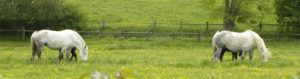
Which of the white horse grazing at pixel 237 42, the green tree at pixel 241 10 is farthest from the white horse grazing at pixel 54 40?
the green tree at pixel 241 10

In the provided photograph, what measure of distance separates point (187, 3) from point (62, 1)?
990 inches

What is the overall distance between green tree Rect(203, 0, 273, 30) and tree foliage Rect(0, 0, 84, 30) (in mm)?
13863

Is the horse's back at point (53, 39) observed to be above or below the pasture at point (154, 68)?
above

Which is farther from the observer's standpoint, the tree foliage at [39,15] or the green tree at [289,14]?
the green tree at [289,14]

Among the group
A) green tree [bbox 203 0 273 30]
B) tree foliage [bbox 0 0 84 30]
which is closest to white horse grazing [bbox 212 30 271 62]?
green tree [bbox 203 0 273 30]

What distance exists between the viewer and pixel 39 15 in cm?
3347

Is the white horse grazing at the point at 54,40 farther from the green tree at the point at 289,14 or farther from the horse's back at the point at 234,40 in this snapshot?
the green tree at the point at 289,14

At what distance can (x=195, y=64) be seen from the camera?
12.9 m

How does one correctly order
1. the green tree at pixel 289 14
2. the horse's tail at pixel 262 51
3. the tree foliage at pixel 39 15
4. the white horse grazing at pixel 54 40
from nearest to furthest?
the horse's tail at pixel 262 51
the white horse grazing at pixel 54 40
the tree foliage at pixel 39 15
the green tree at pixel 289 14

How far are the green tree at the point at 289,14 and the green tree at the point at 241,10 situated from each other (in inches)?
110

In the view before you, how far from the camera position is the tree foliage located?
33.0 metres

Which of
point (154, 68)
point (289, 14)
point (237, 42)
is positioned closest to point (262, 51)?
point (237, 42)

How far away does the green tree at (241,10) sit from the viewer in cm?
3178

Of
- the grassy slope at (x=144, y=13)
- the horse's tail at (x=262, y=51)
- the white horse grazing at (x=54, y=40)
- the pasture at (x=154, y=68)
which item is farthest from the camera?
the grassy slope at (x=144, y=13)
